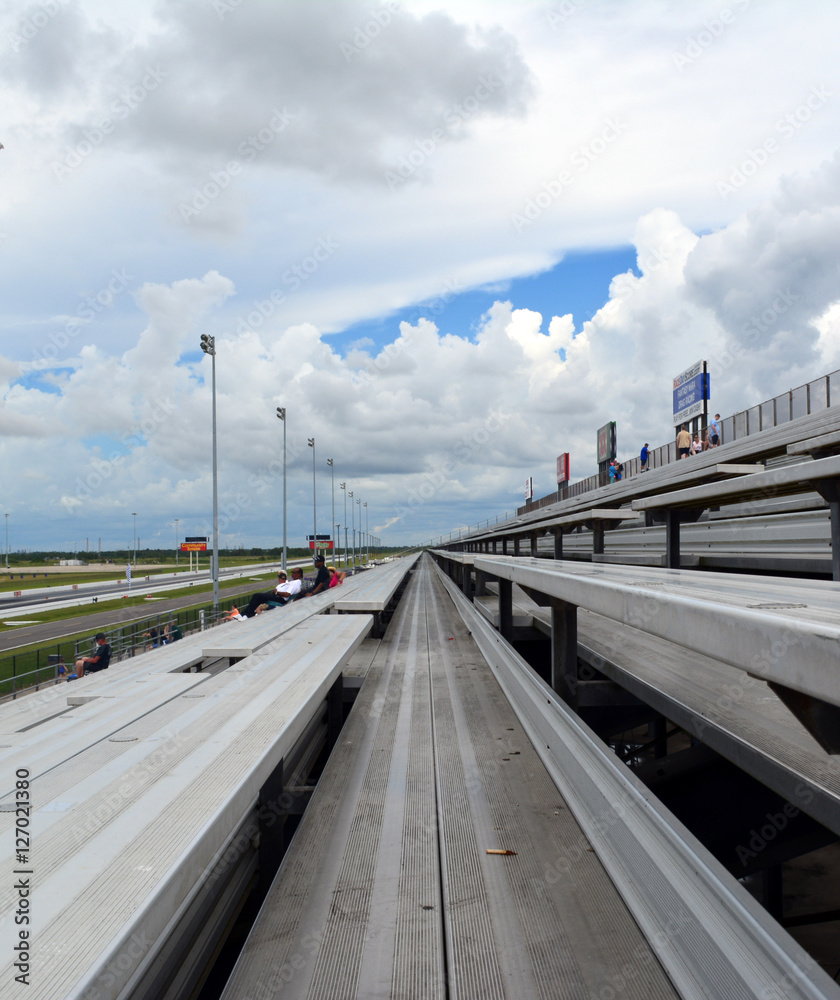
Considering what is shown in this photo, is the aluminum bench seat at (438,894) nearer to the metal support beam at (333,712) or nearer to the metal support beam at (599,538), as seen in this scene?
the metal support beam at (333,712)

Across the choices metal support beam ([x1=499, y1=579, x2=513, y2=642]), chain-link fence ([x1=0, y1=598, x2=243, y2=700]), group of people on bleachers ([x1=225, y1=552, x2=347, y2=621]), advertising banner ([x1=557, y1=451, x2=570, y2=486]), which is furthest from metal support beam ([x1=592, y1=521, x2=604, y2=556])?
advertising banner ([x1=557, y1=451, x2=570, y2=486])

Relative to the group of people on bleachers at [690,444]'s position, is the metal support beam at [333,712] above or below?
below

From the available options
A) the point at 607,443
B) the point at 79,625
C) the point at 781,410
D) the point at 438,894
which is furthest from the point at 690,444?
the point at 79,625

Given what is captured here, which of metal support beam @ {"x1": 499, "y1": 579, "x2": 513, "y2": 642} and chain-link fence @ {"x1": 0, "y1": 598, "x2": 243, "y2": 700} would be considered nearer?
metal support beam @ {"x1": 499, "y1": 579, "x2": 513, "y2": 642}

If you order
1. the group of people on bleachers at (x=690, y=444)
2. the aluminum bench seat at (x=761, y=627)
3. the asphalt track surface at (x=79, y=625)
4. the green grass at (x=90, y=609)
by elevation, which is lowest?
the green grass at (x=90, y=609)

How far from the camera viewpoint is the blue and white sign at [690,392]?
20.5 meters

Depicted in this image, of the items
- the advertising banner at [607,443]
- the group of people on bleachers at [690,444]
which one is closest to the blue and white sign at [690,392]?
the group of people on bleachers at [690,444]

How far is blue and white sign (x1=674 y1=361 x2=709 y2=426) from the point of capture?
20484mm

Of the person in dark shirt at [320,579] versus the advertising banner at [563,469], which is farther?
the advertising banner at [563,469]

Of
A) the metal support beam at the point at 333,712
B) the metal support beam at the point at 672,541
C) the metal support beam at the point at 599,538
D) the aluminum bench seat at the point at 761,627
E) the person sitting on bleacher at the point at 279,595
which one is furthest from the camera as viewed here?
the person sitting on bleacher at the point at 279,595

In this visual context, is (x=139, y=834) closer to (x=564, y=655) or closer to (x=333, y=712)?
(x=564, y=655)

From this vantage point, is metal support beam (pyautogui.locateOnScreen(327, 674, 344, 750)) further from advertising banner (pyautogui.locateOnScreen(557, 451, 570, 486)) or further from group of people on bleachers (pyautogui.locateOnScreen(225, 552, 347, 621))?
advertising banner (pyautogui.locateOnScreen(557, 451, 570, 486))

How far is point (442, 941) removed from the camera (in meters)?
1.94

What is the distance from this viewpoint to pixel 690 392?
21.7 meters
